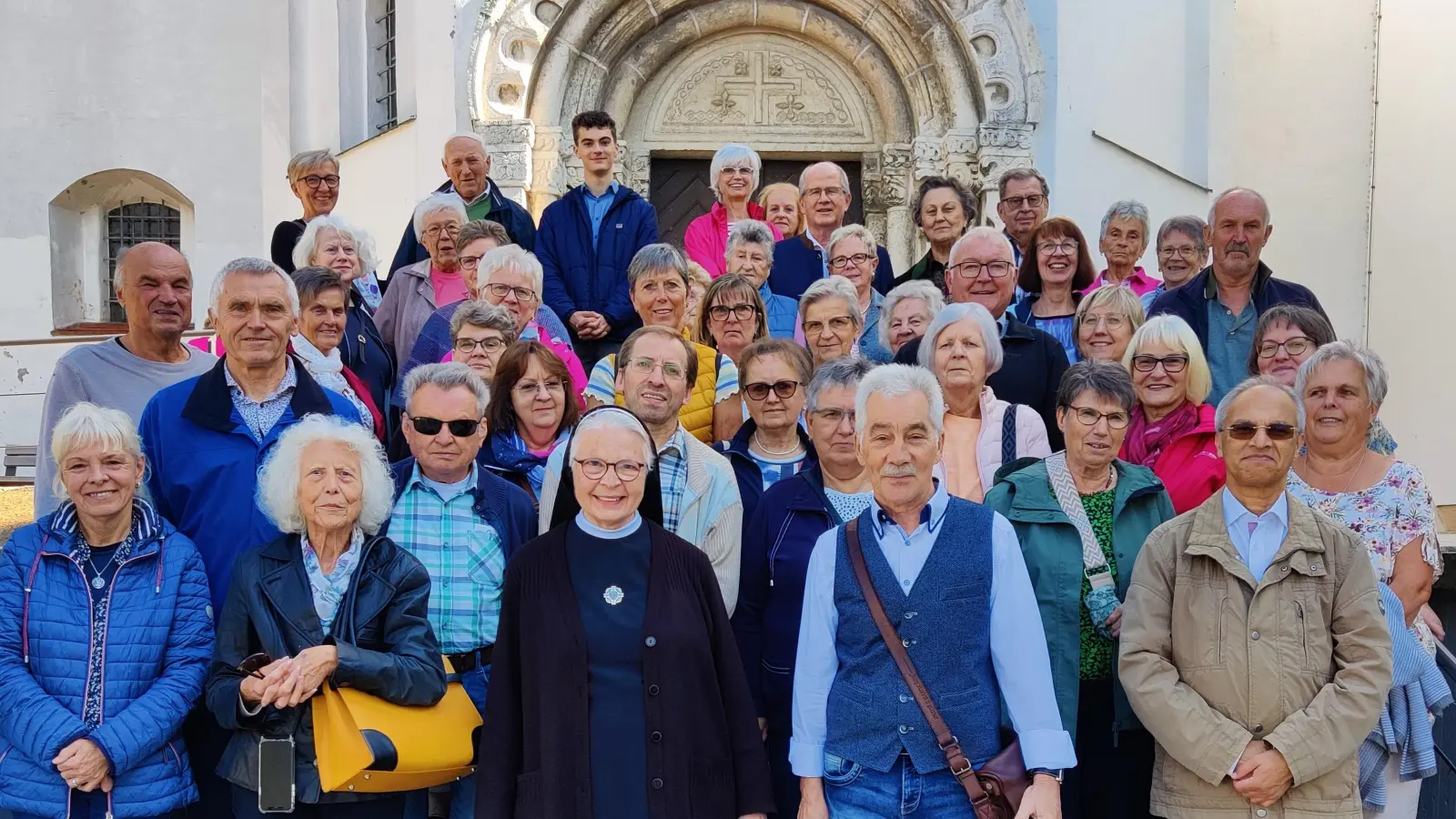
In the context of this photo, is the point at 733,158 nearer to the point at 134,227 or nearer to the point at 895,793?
the point at 895,793

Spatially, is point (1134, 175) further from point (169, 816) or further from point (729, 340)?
point (169, 816)

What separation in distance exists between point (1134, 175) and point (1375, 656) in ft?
20.0

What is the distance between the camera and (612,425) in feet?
11.6

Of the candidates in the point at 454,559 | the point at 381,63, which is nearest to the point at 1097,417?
the point at 454,559

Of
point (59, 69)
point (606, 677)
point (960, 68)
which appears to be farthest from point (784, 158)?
point (606, 677)

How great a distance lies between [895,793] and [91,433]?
2.33 meters

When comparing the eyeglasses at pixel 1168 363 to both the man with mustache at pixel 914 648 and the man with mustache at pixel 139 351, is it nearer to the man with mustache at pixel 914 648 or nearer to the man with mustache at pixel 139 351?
the man with mustache at pixel 914 648

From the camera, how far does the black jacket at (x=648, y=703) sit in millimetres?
3383

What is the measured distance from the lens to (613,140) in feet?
23.3

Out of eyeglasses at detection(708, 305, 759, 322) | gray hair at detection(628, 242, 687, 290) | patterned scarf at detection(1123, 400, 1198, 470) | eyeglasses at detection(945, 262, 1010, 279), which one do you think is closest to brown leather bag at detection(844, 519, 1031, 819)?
patterned scarf at detection(1123, 400, 1198, 470)

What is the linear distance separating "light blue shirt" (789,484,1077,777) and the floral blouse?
1167 mm

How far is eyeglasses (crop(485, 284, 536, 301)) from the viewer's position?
557cm

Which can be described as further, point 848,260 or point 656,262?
point 848,260

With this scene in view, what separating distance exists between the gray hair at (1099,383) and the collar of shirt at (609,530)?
1.45 m
